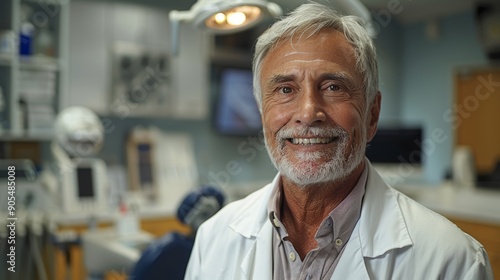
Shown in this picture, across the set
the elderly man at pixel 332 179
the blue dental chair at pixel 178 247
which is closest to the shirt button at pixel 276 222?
the elderly man at pixel 332 179

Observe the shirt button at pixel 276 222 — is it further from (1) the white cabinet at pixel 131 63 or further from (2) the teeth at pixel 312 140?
(1) the white cabinet at pixel 131 63

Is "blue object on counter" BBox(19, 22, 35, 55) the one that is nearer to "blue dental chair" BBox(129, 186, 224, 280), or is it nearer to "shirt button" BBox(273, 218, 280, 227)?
"blue dental chair" BBox(129, 186, 224, 280)

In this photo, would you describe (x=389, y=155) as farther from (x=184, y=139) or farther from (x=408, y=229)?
(x=408, y=229)

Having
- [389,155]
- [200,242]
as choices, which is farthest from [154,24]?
[200,242]

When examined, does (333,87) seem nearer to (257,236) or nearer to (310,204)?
(310,204)

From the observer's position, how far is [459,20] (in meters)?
5.51

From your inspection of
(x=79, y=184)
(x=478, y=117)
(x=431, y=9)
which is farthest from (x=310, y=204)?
(x=478, y=117)

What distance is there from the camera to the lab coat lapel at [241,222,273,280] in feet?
3.66

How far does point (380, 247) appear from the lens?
3.41ft

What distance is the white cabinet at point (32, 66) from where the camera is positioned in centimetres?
322

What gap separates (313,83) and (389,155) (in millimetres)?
2598

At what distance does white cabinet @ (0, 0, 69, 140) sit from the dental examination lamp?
83.9 inches

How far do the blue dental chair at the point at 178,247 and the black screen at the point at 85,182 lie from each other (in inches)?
79.9

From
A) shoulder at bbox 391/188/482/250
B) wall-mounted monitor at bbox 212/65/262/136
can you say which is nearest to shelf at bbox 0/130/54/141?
wall-mounted monitor at bbox 212/65/262/136
